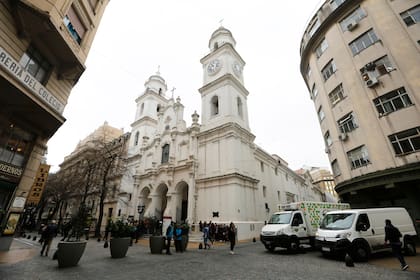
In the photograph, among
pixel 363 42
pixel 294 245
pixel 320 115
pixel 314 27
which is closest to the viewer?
pixel 294 245

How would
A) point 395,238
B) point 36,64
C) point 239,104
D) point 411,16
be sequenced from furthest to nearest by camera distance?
point 239,104 < point 411,16 < point 36,64 < point 395,238

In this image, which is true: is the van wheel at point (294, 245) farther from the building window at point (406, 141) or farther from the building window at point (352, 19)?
the building window at point (352, 19)

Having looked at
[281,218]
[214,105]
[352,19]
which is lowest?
[281,218]

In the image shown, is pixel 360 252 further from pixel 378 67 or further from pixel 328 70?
pixel 328 70

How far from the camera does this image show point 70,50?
962 cm

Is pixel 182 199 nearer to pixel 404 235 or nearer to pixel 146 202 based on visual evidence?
pixel 146 202

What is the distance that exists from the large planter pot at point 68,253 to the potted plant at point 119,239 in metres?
1.86

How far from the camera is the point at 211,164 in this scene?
21.8 meters

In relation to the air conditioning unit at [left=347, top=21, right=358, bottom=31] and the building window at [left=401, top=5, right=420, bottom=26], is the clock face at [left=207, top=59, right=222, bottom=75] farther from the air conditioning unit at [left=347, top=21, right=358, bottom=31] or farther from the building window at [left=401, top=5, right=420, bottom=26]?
the building window at [left=401, top=5, right=420, bottom=26]

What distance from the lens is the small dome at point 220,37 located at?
28977 millimetres

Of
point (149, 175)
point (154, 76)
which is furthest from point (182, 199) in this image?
point (154, 76)

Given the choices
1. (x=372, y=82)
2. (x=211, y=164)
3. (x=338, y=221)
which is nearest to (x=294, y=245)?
(x=338, y=221)

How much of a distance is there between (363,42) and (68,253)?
23012mm

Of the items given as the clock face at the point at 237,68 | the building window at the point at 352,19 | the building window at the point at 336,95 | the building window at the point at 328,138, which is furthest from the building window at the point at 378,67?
the clock face at the point at 237,68
